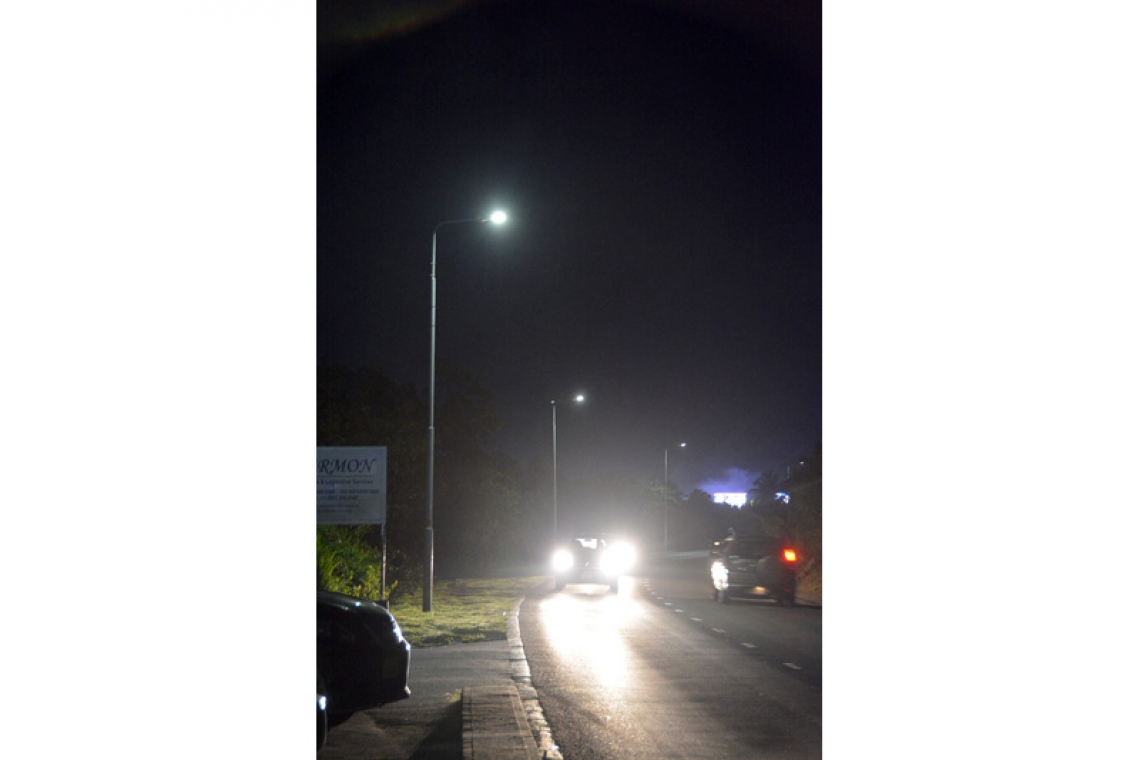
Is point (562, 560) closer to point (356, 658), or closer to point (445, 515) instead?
point (445, 515)

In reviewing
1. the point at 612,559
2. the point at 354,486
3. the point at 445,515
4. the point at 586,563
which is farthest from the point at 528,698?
the point at 445,515

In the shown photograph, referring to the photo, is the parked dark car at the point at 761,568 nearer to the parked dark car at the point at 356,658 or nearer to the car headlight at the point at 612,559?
the car headlight at the point at 612,559

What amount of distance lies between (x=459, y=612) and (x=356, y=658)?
1151 centimetres

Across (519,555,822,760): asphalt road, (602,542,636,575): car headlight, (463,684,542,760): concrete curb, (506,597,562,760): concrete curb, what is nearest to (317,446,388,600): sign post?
(506,597,562,760): concrete curb

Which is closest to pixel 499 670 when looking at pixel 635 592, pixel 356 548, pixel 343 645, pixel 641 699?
pixel 641 699

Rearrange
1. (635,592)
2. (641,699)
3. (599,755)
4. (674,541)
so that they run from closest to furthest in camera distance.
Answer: (599,755), (641,699), (635,592), (674,541)

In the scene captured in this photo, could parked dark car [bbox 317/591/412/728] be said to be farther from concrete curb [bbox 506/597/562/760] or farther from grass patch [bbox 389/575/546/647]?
grass patch [bbox 389/575/546/647]

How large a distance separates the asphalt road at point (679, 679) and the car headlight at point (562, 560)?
6331 millimetres

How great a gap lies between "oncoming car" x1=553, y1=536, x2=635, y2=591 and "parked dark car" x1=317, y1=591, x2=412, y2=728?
1877 centimetres

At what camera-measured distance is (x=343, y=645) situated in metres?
7.24

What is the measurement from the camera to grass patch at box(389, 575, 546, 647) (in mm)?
14711
